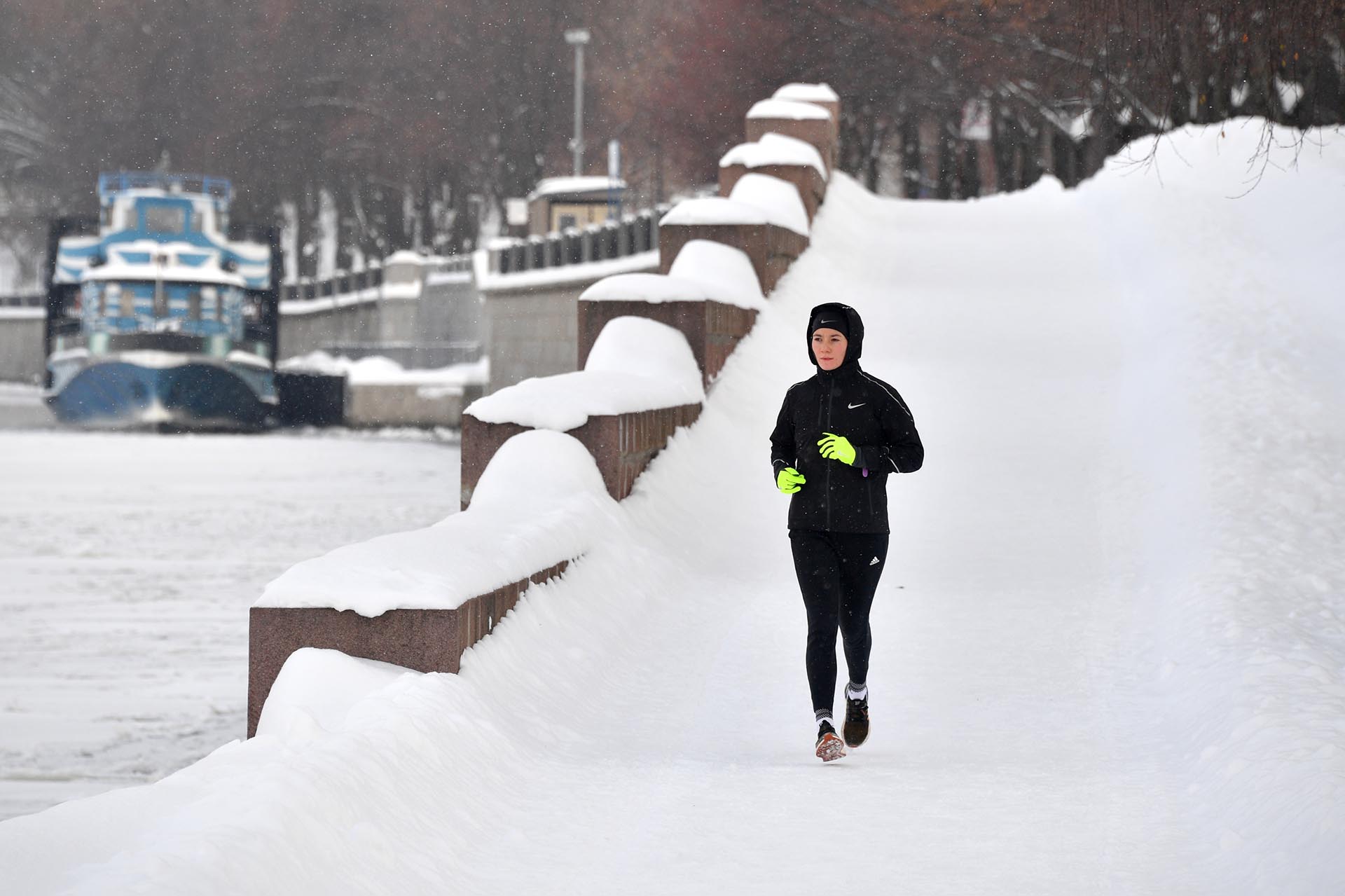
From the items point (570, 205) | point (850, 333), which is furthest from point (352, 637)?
point (570, 205)

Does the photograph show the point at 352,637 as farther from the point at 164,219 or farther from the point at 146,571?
the point at 164,219

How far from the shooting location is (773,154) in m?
19.3

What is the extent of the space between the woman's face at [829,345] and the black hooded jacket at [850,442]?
0.03 meters

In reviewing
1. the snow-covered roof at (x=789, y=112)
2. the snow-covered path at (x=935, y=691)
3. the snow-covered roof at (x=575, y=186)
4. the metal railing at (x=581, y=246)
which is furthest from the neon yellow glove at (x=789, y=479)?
the snow-covered roof at (x=575, y=186)

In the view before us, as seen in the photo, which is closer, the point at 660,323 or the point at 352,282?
the point at 660,323

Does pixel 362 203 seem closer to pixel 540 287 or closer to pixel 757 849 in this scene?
pixel 540 287

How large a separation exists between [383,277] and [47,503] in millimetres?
29614

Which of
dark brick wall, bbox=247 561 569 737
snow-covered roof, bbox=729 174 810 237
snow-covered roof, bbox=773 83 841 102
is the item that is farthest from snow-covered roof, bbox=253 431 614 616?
snow-covered roof, bbox=773 83 841 102

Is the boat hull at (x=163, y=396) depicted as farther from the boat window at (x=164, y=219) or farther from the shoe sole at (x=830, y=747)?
the shoe sole at (x=830, y=747)

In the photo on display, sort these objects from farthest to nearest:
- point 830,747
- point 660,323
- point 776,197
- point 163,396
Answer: point 163,396 → point 776,197 → point 660,323 → point 830,747

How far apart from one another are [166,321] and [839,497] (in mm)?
43749

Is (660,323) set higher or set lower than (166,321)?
lower

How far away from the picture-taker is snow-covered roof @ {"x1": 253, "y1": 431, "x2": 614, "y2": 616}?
6121 millimetres

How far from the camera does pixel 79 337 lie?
48188 millimetres
